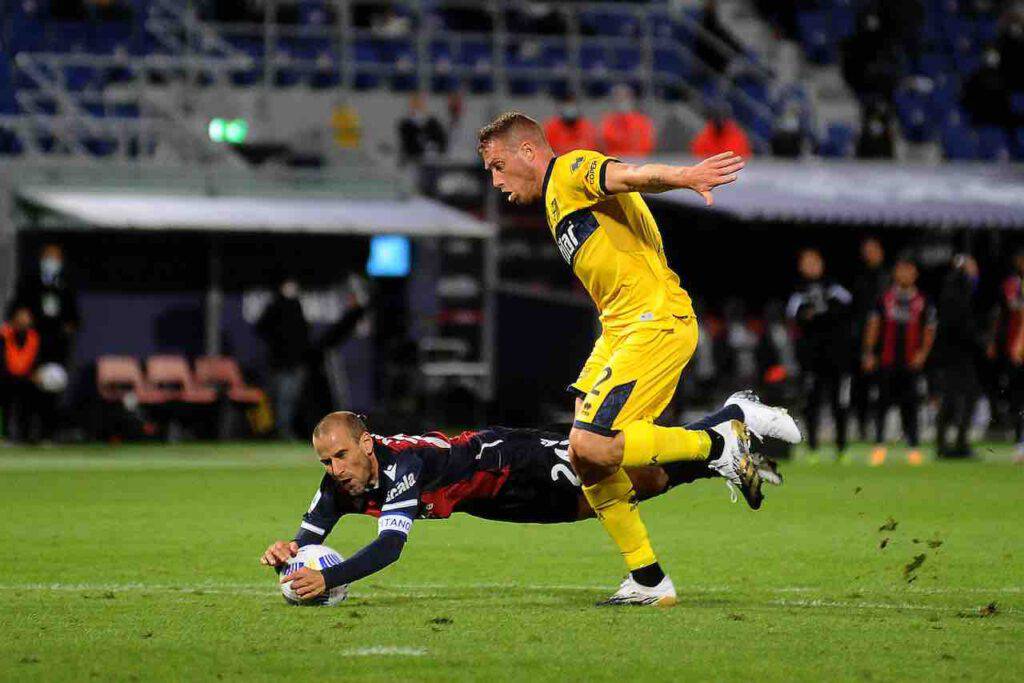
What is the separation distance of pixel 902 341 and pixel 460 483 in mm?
11940

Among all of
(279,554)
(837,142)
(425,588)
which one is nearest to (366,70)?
(837,142)

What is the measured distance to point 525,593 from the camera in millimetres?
9180

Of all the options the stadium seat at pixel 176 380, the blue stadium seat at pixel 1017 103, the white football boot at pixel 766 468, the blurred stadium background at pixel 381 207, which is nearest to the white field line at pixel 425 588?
the white football boot at pixel 766 468

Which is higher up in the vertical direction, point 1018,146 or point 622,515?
point 1018,146

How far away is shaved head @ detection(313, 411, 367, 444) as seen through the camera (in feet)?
26.7

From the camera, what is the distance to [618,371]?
27.9ft

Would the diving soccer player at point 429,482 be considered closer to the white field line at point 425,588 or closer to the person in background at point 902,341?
the white field line at point 425,588

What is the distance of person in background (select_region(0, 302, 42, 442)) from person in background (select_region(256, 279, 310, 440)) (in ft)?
8.90

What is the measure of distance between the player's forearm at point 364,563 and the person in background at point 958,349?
1211 centimetres

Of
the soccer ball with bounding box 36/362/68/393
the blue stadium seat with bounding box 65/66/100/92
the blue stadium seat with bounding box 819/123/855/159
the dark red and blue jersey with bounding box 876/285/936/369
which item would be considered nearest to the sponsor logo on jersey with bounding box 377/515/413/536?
the dark red and blue jersey with bounding box 876/285/936/369

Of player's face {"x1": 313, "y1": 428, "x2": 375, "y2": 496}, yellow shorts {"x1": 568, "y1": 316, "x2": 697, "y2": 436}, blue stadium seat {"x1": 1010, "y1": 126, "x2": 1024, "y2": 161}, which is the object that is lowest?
player's face {"x1": 313, "y1": 428, "x2": 375, "y2": 496}

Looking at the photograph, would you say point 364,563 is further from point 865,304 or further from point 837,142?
point 837,142

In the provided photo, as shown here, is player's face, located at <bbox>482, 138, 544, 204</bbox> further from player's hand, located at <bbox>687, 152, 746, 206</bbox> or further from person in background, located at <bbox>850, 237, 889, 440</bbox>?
person in background, located at <bbox>850, 237, 889, 440</bbox>

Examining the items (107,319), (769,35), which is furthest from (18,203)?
(769,35)
